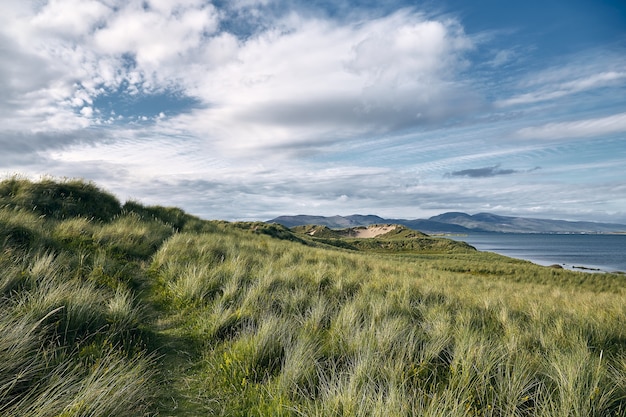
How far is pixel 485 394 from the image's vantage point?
3383mm

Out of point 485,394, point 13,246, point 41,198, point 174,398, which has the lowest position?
point 174,398

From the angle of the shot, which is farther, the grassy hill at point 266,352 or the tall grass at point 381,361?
the tall grass at point 381,361

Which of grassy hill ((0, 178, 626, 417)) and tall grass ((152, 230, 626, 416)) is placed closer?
grassy hill ((0, 178, 626, 417))

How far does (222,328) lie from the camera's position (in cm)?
494

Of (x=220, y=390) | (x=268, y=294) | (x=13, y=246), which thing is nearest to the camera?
(x=220, y=390)

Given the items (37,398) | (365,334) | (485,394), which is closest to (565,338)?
(485,394)

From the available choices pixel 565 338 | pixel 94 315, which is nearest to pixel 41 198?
pixel 94 315

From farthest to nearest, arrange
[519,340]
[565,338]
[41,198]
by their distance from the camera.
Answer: [41,198] → [565,338] → [519,340]

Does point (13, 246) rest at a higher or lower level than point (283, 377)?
higher

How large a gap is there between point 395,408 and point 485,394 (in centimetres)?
133

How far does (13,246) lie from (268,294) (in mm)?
6086

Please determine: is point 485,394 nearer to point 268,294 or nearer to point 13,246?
point 268,294

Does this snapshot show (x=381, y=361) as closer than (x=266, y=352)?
Yes

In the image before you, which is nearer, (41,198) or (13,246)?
(13,246)
